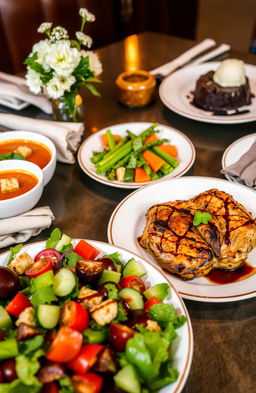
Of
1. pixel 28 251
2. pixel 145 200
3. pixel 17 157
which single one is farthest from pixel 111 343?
pixel 17 157

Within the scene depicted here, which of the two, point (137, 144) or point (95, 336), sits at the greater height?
point (95, 336)

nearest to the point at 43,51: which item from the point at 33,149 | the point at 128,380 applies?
the point at 33,149

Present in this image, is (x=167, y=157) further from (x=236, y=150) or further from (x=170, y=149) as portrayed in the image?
(x=236, y=150)

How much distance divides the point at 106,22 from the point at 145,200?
3.33 m

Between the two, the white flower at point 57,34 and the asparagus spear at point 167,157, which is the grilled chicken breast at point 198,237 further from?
the white flower at point 57,34

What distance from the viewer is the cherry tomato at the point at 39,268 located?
4.03 ft

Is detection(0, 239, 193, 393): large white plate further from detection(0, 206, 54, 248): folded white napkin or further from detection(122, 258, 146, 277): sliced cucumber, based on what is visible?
detection(0, 206, 54, 248): folded white napkin

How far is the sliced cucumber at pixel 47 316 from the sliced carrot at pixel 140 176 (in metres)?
1.09

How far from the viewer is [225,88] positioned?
2545mm

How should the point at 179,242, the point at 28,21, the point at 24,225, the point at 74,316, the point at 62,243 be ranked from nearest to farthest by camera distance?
the point at 74,316, the point at 62,243, the point at 179,242, the point at 24,225, the point at 28,21

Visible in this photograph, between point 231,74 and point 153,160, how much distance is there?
885mm

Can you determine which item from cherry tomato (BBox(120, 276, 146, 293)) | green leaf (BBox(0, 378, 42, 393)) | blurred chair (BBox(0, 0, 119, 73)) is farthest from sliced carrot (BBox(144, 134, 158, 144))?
blurred chair (BBox(0, 0, 119, 73))

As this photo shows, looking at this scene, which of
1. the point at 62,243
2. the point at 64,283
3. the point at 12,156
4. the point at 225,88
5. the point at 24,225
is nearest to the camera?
the point at 64,283

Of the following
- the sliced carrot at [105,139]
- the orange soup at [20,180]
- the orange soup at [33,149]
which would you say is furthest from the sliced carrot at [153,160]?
the orange soup at [20,180]
